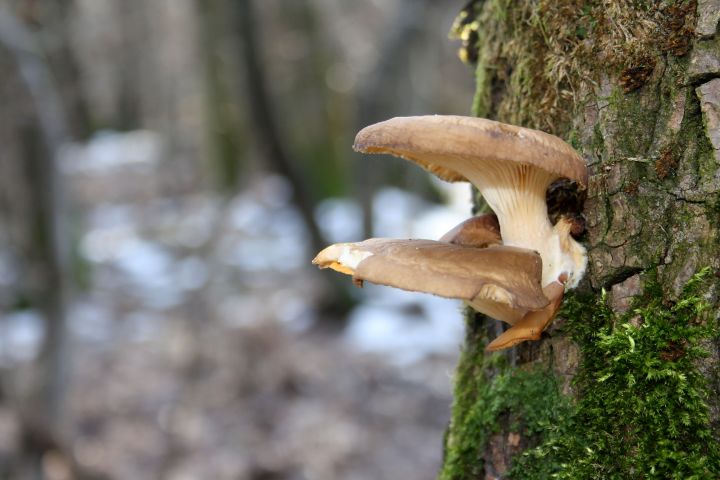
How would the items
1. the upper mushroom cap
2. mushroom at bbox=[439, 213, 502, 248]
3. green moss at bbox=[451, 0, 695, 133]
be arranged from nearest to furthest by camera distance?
the upper mushroom cap < green moss at bbox=[451, 0, 695, 133] < mushroom at bbox=[439, 213, 502, 248]

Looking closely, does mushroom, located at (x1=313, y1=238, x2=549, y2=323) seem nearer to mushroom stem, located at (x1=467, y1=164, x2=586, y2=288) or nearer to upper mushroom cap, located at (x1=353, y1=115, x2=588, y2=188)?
mushroom stem, located at (x1=467, y1=164, x2=586, y2=288)

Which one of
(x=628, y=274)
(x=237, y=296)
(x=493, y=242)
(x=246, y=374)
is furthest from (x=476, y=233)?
(x=237, y=296)

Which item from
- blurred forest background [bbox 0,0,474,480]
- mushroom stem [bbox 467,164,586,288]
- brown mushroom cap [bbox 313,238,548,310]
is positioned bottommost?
brown mushroom cap [bbox 313,238,548,310]

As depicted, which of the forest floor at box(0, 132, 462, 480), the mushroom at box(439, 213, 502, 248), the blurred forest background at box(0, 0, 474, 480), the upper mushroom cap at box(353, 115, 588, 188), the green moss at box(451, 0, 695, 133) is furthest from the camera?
the forest floor at box(0, 132, 462, 480)

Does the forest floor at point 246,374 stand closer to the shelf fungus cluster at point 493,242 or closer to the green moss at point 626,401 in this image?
the green moss at point 626,401

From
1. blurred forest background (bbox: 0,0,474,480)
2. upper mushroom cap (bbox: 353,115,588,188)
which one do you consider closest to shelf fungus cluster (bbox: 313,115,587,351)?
upper mushroom cap (bbox: 353,115,588,188)

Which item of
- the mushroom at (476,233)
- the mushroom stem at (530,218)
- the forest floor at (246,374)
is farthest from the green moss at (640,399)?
the forest floor at (246,374)

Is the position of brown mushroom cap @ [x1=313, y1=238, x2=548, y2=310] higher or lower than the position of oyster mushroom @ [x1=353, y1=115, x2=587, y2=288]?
lower

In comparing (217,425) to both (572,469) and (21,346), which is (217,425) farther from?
(572,469)
